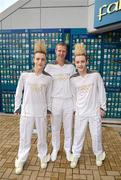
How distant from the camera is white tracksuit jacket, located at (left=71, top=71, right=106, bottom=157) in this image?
132 inches

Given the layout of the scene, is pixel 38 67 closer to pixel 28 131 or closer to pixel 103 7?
pixel 28 131

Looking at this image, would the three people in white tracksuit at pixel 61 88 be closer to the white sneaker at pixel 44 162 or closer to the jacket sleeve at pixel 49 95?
the jacket sleeve at pixel 49 95

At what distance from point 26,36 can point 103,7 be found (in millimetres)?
2095

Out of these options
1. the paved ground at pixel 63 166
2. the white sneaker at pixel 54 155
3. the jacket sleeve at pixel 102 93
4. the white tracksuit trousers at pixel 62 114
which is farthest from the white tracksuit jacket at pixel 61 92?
the paved ground at pixel 63 166

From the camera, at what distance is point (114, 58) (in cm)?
547

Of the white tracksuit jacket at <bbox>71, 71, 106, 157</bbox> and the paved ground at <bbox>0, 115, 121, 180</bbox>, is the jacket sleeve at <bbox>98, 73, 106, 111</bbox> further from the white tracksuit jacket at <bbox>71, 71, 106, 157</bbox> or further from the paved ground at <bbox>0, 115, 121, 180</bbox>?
the paved ground at <bbox>0, 115, 121, 180</bbox>

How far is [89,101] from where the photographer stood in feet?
11.1

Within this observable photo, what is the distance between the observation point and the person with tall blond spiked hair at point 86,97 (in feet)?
11.0

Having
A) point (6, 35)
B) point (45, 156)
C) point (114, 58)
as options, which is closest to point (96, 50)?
point (114, 58)

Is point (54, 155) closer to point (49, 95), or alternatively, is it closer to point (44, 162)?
point (44, 162)

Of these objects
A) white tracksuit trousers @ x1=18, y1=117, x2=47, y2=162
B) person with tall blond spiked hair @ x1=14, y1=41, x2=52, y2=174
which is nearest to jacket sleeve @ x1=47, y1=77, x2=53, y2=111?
person with tall blond spiked hair @ x1=14, y1=41, x2=52, y2=174

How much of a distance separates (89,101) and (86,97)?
74mm

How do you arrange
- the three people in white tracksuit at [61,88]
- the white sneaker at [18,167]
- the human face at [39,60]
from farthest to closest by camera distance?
1. the three people in white tracksuit at [61,88]
2. the white sneaker at [18,167]
3. the human face at [39,60]

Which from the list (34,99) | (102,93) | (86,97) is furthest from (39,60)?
(102,93)
